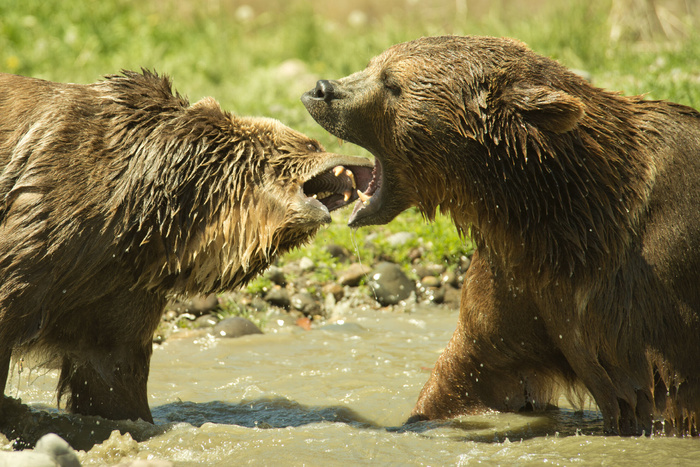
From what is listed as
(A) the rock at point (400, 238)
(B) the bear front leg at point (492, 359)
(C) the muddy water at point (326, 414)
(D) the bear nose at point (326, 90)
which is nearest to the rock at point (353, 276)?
(C) the muddy water at point (326, 414)

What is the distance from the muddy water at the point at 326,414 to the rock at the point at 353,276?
19 cm

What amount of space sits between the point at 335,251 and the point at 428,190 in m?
3.09

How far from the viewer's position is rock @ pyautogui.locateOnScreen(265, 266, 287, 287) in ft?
21.8

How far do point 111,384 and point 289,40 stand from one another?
10266mm

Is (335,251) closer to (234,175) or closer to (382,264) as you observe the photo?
(382,264)

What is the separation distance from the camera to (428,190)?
13.1ft

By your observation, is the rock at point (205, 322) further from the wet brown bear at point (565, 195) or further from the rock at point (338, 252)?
the wet brown bear at point (565, 195)

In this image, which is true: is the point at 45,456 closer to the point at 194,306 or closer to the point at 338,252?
the point at 194,306

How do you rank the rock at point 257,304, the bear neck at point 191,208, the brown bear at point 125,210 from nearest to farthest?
the brown bear at point 125,210 → the bear neck at point 191,208 → the rock at point 257,304

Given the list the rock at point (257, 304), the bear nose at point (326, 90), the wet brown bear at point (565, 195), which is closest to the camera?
the wet brown bear at point (565, 195)

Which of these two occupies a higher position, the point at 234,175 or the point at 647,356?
the point at 234,175

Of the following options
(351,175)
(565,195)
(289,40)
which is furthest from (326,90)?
(289,40)

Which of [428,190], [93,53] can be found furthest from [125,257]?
[93,53]

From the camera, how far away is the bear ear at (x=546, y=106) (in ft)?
11.6
